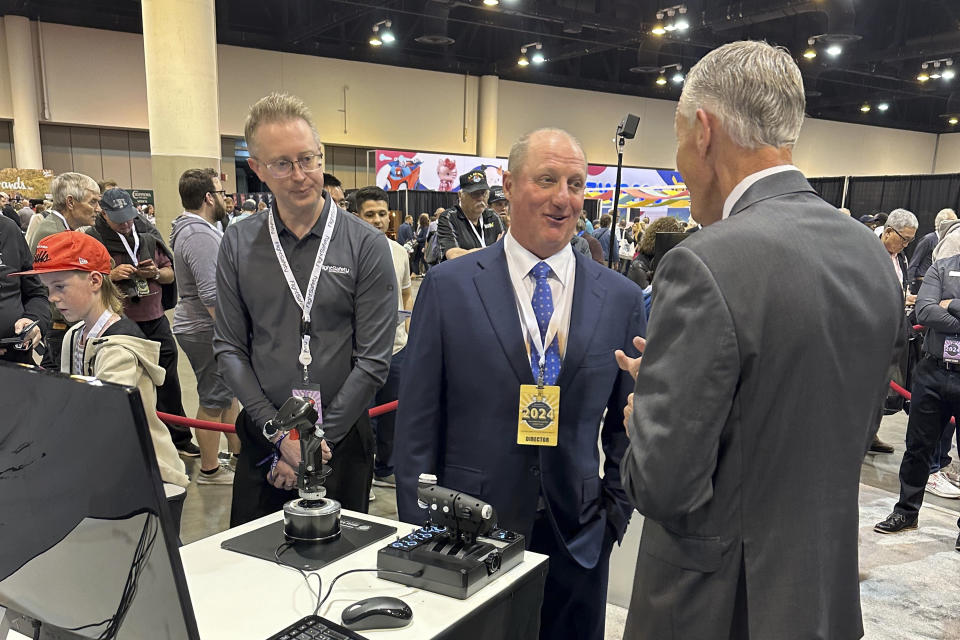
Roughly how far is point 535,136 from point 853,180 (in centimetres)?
1810

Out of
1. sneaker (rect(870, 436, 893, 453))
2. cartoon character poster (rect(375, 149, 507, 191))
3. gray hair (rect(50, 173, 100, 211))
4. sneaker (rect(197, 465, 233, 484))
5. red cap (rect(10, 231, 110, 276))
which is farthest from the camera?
cartoon character poster (rect(375, 149, 507, 191))

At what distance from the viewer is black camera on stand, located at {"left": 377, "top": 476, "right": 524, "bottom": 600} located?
124cm

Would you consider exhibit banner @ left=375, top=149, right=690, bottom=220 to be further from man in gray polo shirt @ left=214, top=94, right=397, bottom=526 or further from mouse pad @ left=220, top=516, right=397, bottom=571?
mouse pad @ left=220, top=516, right=397, bottom=571

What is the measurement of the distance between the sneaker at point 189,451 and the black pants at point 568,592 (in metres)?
3.45

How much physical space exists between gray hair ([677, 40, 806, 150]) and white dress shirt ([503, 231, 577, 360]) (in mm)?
684

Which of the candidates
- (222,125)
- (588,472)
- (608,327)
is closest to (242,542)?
(588,472)

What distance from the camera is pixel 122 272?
3770 mm

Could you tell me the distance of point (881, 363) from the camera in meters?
1.17

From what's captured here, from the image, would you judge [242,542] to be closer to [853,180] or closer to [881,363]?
[881,363]

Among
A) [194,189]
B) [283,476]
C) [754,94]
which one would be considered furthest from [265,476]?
[194,189]

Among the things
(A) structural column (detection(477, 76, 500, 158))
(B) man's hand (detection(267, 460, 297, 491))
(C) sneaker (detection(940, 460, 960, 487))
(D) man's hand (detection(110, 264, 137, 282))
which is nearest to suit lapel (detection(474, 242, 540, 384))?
(B) man's hand (detection(267, 460, 297, 491))

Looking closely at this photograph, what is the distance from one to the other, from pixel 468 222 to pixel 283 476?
10.0ft

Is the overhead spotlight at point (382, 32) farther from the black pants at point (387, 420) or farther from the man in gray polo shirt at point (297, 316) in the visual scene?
the man in gray polo shirt at point (297, 316)

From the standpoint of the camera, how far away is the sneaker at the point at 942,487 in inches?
173
